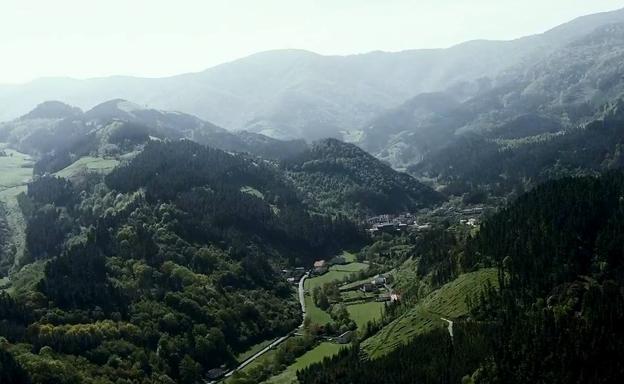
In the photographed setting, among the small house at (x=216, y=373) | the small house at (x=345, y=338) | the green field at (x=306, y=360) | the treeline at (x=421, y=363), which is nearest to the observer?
the treeline at (x=421, y=363)

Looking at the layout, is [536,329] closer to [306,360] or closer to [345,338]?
[345,338]

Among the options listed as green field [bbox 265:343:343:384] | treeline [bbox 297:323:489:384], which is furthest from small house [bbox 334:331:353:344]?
treeline [bbox 297:323:489:384]

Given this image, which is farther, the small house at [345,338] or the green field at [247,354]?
the small house at [345,338]

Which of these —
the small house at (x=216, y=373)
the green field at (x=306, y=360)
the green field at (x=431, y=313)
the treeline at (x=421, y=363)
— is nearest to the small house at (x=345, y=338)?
the green field at (x=306, y=360)

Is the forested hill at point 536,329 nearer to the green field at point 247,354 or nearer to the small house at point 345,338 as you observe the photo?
the small house at point 345,338

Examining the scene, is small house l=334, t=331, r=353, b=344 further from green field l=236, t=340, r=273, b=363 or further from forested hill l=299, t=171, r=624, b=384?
green field l=236, t=340, r=273, b=363

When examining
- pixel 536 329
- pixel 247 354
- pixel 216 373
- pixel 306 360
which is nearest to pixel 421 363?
pixel 536 329

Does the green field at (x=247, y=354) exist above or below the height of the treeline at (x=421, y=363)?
below
